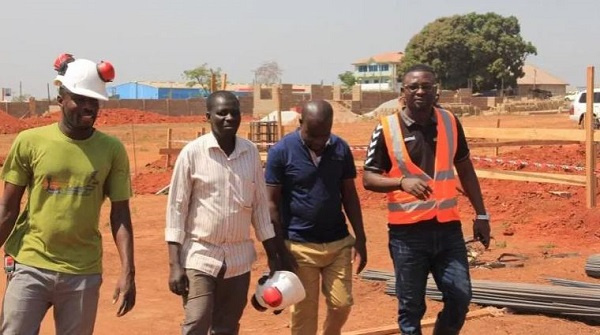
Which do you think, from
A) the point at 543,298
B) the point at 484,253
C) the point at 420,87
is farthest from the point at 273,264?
the point at 484,253

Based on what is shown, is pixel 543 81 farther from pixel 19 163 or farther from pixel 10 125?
pixel 19 163

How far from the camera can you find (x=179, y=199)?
15.1 ft

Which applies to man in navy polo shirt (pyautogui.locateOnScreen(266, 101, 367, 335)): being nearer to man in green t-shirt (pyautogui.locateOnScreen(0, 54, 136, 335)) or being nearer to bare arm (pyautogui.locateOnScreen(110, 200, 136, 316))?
bare arm (pyautogui.locateOnScreen(110, 200, 136, 316))

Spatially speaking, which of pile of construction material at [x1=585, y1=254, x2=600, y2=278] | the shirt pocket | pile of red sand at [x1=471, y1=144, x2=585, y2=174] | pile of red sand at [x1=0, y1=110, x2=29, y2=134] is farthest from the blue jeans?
pile of red sand at [x1=0, y1=110, x2=29, y2=134]

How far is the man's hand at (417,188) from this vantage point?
4711mm

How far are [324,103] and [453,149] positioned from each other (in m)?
0.82

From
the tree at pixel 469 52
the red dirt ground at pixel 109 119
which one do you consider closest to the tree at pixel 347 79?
the tree at pixel 469 52

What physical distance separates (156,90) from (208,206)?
91.9 meters

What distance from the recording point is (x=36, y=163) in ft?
13.0

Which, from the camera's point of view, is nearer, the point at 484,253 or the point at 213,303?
the point at 213,303

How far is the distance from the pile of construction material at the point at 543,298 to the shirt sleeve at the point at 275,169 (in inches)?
110

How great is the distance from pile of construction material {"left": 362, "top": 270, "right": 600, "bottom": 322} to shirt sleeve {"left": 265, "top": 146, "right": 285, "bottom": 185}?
9.16 ft

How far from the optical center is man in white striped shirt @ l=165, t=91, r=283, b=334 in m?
4.61

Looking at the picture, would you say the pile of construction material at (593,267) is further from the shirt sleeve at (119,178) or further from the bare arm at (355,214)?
the shirt sleeve at (119,178)
